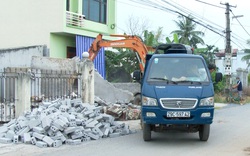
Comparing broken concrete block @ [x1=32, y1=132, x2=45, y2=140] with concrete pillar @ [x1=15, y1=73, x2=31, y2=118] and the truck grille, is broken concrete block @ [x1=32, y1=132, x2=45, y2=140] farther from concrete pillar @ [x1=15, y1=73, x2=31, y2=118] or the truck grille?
the truck grille

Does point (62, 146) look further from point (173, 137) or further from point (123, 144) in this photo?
point (173, 137)

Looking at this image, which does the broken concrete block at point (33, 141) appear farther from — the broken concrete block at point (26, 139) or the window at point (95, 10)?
the window at point (95, 10)

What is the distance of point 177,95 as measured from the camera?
8945 mm

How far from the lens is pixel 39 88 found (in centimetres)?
1481

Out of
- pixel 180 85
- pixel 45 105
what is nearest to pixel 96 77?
pixel 45 105

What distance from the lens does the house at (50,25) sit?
21.7 m

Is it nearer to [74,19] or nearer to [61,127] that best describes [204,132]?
[61,127]

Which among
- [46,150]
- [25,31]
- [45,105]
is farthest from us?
[25,31]

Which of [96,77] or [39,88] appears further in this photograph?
[96,77]

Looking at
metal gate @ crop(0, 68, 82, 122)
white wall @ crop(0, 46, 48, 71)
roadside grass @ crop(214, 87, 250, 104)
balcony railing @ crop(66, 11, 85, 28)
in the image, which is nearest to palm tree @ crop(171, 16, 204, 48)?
roadside grass @ crop(214, 87, 250, 104)

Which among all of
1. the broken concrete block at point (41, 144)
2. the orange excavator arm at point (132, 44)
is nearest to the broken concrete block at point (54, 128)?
the broken concrete block at point (41, 144)

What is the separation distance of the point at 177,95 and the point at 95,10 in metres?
17.6

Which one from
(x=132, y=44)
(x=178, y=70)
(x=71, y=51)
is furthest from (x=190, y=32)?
(x=178, y=70)

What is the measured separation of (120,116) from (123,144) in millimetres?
5131
